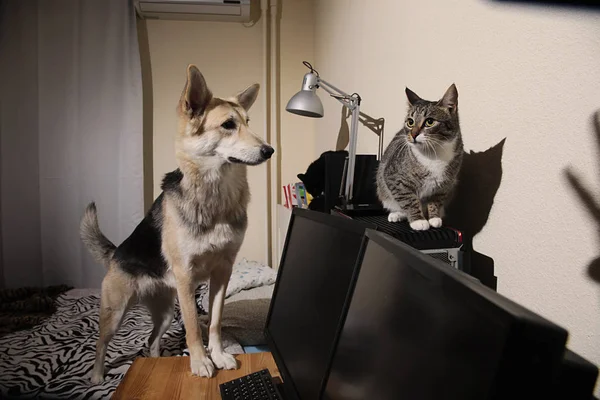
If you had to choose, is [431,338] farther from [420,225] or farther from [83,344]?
[83,344]

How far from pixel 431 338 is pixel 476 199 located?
68cm

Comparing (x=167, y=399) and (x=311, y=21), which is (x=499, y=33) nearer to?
(x=167, y=399)

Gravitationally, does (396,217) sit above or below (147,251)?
above

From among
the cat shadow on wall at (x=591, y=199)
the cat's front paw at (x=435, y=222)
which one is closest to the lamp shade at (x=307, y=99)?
the cat's front paw at (x=435, y=222)

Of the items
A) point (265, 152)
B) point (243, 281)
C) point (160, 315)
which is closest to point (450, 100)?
point (265, 152)

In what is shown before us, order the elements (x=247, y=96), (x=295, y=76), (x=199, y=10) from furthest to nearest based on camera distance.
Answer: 1. (x=295, y=76)
2. (x=199, y=10)
3. (x=247, y=96)

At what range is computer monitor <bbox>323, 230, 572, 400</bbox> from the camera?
0.76ft

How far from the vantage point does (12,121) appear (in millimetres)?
2740

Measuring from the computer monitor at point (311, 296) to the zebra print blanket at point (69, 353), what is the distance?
0.82 meters

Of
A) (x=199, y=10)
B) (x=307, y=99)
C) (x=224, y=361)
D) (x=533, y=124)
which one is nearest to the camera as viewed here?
(x=533, y=124)

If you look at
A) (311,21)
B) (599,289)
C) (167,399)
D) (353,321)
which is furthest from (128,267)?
(311,21)

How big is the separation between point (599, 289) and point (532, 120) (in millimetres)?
347

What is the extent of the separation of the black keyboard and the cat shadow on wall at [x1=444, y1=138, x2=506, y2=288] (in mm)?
574

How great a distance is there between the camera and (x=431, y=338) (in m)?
0.35
